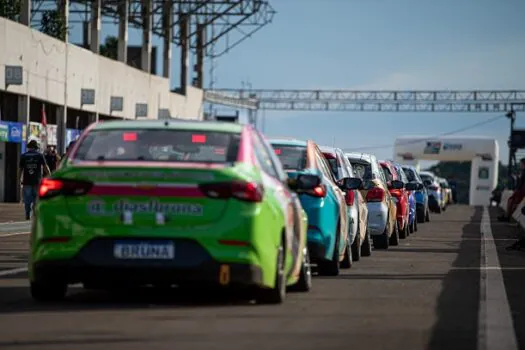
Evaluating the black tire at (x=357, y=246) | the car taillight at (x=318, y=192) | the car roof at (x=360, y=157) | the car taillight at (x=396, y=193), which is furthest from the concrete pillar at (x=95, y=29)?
the car taillight at (x=318, y=192)

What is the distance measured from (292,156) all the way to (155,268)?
552 cm

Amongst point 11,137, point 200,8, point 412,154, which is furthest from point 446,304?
point 412,154

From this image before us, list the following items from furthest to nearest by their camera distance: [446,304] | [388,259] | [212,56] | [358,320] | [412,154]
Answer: [412,154] → [212,56] → [388,259] → [446,304] → [358,320]

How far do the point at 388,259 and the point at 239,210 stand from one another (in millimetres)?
10490

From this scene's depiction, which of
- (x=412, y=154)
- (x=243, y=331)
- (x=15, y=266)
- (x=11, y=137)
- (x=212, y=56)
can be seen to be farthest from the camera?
(x=412, y=154)

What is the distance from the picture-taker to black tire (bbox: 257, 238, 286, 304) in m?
13.4

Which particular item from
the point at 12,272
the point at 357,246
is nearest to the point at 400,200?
the point at 357,246

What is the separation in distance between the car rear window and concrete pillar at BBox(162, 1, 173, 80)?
5814cm

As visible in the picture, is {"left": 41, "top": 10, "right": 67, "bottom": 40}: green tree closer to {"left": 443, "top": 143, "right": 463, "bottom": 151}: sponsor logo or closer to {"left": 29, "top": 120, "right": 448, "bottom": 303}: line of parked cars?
{"left": 29, "top": 120, "right": 448, "bottom": 303}: line of parked cars

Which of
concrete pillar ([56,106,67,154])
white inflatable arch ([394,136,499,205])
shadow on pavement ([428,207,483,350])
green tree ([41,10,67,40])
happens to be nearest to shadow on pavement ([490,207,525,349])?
shadow on pavement ([428,207,483,350])

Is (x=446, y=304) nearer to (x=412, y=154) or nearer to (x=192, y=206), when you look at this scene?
(x=192, y=206)

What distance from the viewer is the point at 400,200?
31.4 metres

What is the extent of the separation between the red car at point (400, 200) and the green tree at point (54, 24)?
22349 mm

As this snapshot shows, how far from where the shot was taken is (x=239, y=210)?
12719mm
